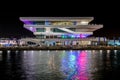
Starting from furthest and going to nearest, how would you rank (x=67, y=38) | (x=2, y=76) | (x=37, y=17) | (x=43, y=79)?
(x=67, y=38)
(x=37, y=17)
(x=2, y=76)
(x=43, y=79)

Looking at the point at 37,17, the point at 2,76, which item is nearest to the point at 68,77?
the point at 2,76

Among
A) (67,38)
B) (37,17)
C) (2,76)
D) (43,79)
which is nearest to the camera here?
(43,79)

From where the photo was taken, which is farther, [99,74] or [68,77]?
[99,74]

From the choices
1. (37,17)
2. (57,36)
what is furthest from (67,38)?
(37,17)

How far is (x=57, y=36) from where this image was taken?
121 m

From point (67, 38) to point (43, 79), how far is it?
9052 centimetres

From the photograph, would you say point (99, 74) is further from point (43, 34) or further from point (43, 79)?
point (43, 34)

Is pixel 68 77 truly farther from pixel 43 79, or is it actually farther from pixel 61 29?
pixel 61 29

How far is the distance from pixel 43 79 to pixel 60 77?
6.98 ft

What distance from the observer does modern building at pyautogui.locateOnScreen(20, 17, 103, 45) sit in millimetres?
116812

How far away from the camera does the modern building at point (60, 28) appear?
116812 millimetres

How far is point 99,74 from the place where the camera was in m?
36.1

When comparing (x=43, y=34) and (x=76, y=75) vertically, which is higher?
(x=43, y=34)

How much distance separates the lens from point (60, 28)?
119438 mm
